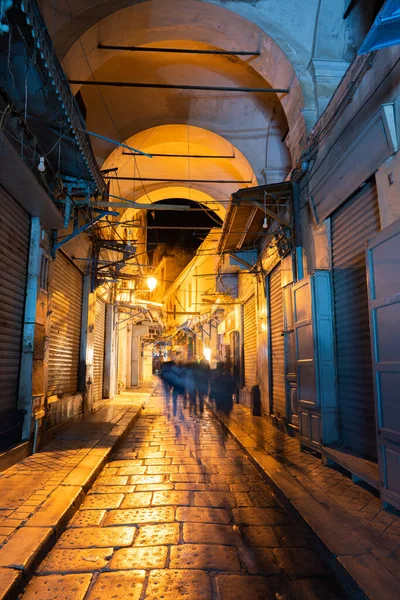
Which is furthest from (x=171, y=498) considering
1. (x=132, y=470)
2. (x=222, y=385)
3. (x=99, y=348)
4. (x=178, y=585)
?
(x=222, y=385)

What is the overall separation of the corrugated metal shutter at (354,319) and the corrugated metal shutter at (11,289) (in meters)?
5.44

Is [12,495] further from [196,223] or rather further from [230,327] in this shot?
[196,223]

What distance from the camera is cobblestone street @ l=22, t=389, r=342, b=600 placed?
298 cm

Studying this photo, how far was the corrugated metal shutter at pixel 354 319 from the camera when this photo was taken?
18.2 ft

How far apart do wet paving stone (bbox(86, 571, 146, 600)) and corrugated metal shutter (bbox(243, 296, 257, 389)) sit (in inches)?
399

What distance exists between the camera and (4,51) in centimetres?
496

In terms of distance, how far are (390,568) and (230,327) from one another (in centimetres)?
1436

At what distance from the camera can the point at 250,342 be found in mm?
13852

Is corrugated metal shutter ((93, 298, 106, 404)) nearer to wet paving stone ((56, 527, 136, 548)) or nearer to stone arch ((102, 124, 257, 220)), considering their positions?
stone arch ((102, 124, 257, 220))

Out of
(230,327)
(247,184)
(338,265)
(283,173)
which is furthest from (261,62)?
(230,327)

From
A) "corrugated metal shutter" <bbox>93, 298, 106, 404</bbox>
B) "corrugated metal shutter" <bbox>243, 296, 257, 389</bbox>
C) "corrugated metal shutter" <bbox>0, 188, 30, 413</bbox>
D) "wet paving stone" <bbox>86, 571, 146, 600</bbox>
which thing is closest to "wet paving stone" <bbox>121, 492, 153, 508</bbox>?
"wet paving stone" <bbox>86, 571, 146, 600</bbox>

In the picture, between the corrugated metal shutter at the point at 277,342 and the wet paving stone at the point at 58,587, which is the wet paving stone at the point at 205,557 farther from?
the corrugated metal shutter at the point at 277,342

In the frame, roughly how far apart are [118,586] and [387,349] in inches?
132

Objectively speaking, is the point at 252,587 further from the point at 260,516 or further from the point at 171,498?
the point at 171,498
